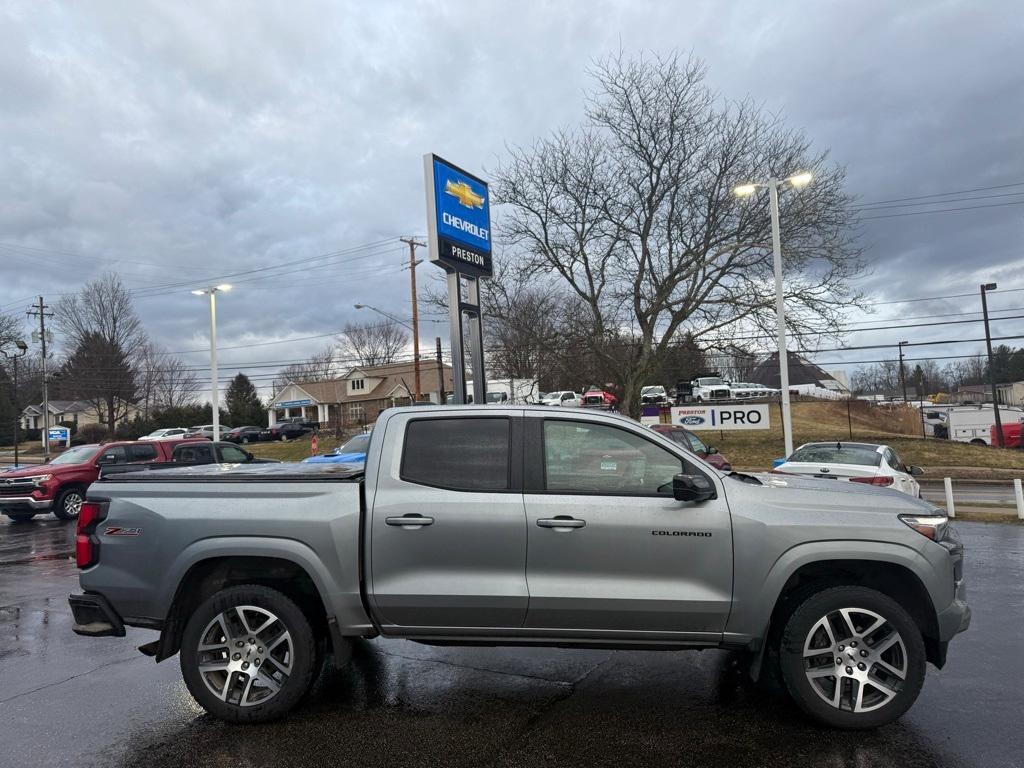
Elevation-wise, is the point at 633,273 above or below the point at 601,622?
above

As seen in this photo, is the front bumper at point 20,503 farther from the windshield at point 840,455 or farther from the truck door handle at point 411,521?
the windshield at point 840,455

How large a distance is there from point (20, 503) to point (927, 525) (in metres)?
16.6

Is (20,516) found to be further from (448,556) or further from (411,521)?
(448,556)

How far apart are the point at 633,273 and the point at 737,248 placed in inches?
169

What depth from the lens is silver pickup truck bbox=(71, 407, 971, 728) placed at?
12.8ft

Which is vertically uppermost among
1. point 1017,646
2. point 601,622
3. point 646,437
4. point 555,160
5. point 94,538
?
point 555,160

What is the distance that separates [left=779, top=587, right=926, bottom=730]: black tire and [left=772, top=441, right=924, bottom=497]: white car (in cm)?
652

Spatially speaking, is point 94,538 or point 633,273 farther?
point 633,273

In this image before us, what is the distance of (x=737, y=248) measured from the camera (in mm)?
25516

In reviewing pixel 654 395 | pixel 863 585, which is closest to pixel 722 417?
pixel 654 395

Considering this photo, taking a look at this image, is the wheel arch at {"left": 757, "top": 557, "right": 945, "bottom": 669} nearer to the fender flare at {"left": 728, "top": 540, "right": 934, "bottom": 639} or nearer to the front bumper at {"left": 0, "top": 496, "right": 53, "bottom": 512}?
the fender flare at {"left": 728, "top": 540, "right": 934, "bottom": 639}

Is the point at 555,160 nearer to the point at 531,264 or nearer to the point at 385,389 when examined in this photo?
the point at 531,264

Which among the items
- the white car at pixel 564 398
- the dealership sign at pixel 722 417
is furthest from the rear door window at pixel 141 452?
the white car at pixel 564 398

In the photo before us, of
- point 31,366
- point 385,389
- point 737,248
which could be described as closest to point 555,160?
point 737,248
